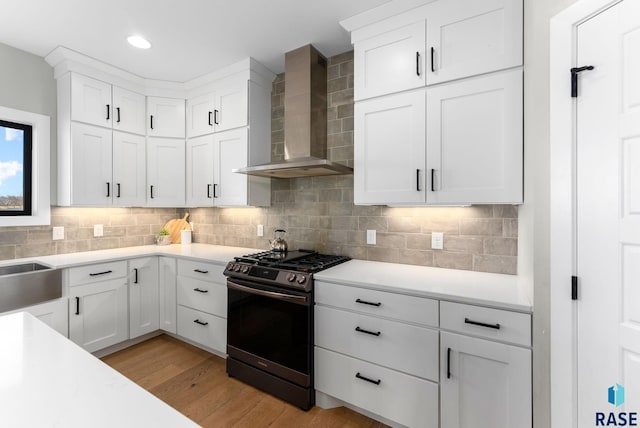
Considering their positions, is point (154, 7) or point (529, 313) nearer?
point (529, 313)

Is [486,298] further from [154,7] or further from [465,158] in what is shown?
[154,7]

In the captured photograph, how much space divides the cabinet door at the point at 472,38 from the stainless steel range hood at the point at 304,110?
0.98 meters

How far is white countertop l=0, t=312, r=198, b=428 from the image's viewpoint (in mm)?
617

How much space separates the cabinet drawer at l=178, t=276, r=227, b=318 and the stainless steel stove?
0.20 m

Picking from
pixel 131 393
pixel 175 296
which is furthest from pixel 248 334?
pixel 131 393

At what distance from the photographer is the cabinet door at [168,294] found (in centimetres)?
290

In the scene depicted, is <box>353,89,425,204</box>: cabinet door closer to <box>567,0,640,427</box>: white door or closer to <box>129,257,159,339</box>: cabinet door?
<box>567,0,640,427</box>: white door

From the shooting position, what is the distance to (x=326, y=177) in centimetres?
272

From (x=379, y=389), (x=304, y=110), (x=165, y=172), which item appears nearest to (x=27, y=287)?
(x=165, y=172)

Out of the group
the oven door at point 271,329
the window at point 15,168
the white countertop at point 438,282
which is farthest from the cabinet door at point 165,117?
the white countertop at point 438,282

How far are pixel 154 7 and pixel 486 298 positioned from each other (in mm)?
2758

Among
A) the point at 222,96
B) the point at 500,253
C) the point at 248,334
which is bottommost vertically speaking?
the point at 248,334

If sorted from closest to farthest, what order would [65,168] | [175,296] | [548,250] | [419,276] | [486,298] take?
1. [548,250]
2. [486,298]
3. [419,276]
4. [65,168]
5. [175,296]

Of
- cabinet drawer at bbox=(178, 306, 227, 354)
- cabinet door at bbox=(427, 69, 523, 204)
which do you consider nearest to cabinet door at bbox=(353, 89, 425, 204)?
cabinet door at bbox=(427, 69, 523, 204)
